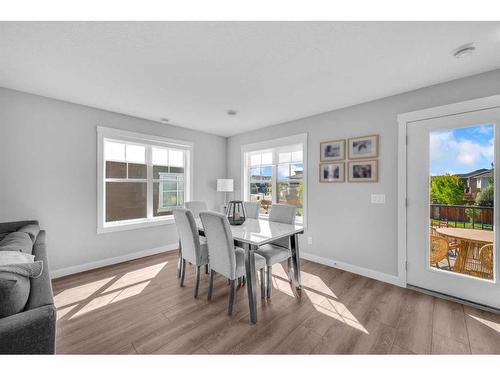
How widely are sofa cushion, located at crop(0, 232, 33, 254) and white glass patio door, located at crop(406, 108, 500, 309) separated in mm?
3888

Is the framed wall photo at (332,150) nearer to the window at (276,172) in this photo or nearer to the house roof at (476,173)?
the window at (276,172)

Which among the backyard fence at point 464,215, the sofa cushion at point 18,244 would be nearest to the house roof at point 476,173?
the backyard fence at point 464,215

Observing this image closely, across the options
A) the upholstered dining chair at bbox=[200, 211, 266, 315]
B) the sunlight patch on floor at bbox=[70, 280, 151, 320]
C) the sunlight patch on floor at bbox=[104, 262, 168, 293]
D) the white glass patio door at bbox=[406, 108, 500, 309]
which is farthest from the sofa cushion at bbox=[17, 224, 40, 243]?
the white glass patio door at bbox=[406, 108, 500, 309]

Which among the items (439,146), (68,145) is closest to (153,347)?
(68,145)

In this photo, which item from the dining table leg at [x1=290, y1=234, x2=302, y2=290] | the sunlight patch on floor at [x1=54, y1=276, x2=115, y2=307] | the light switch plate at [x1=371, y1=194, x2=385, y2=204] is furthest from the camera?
the light switch plate at [x1=371, y1=194, x2=385, y2=204]

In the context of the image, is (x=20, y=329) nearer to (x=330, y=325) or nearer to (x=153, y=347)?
(x=153, y=347)

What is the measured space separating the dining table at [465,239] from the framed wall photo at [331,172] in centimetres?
133

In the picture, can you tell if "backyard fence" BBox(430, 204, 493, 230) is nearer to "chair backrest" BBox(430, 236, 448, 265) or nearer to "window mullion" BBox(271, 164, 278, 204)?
"chair backrest" BBox(430, 236, 448, 265)

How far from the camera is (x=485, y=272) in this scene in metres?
2.23

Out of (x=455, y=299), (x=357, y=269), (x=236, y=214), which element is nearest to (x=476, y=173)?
(x=455, y=299)

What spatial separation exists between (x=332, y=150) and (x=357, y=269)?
1785 millimetres

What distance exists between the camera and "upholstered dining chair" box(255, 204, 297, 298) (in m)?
2.39

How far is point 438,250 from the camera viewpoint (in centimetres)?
250

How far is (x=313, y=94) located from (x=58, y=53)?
262 cm
